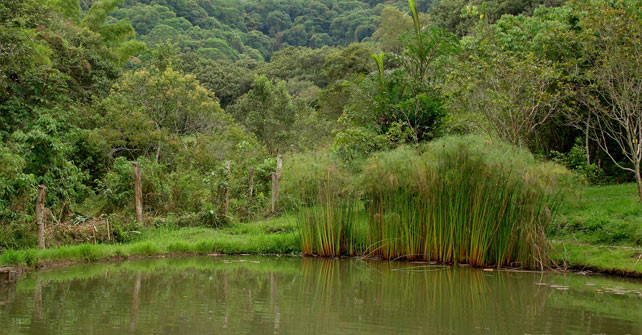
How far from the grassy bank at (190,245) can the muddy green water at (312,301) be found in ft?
1.67

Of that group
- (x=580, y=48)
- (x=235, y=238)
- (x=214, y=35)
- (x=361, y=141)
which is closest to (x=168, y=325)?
(x=235, y=238)

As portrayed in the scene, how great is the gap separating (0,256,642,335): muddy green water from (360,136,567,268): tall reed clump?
54 centimetres

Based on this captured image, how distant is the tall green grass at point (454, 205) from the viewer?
9.41 meters

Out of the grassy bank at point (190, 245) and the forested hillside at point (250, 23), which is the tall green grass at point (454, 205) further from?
the forested hillside at point (250, 23)

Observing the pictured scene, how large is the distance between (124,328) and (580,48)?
541 inches

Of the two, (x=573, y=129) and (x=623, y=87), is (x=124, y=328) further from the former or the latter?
(x=573, y=129)

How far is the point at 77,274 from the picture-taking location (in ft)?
27.6

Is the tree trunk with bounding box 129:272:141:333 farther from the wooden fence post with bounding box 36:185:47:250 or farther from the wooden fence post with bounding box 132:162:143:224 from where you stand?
the wooden fence post with bounding box 132:162:143:224

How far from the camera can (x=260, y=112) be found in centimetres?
2628

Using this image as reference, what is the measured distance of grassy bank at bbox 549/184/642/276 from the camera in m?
9.62

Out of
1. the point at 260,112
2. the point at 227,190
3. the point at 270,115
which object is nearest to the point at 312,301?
the point at 227,190

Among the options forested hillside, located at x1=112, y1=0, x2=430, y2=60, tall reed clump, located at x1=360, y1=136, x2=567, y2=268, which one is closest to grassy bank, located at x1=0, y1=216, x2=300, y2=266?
tall reed clump, located at x1=360, y1=136, x2=567, y2=268

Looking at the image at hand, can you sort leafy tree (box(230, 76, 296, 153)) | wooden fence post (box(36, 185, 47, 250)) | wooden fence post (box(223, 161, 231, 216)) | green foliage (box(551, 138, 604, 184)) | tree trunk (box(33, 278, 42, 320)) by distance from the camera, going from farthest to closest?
leafy tree (box(230, 76, 296, 153)) < green foliage (box(551, 138, 604, 184)) < wooden fence post (box(223, 161, 231, 216)) < wooden fence post (box(36, 185, 47, 250)) < tree trunk (box(33, 278, 42, 320))

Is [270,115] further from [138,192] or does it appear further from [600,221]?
[600,221]
